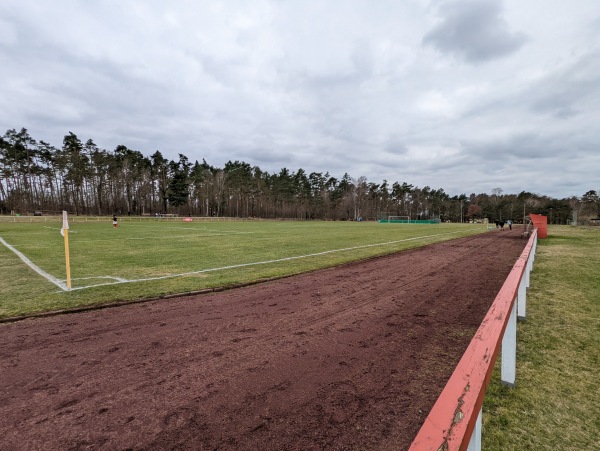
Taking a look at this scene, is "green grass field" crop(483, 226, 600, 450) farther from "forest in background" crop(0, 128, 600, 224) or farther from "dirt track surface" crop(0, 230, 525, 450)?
"forest in background" crop(0, 128, 600, 224)

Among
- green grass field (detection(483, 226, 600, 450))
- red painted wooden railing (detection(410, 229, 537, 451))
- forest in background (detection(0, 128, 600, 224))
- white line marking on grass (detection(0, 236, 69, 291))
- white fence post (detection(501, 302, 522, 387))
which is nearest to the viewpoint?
red painted wooden railing (detection(410, 229, 537, 451))

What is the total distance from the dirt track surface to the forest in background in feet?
272

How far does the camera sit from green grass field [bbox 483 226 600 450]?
2.51 meters

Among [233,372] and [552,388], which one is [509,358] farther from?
[233,372]

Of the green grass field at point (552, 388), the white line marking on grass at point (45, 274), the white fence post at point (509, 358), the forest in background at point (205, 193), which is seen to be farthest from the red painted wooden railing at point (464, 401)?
the forest in background at point (205, 193)

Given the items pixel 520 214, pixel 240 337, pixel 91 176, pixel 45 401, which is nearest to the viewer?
pixel 45 401

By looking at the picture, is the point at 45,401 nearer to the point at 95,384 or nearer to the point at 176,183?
the point at 95,384

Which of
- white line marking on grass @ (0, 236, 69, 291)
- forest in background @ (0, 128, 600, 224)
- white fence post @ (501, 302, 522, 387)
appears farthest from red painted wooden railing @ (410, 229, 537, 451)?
forest in background @ (0, 128, 600, 224)

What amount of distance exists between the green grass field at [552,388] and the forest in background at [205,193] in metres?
86.7

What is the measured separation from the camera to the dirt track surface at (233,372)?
102 inches

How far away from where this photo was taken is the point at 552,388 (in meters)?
3.20

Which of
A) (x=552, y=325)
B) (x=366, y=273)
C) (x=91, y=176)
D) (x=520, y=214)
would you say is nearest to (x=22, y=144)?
(x=91, y=176)

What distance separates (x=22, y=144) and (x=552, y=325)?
93.5m

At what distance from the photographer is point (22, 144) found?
6738cm
